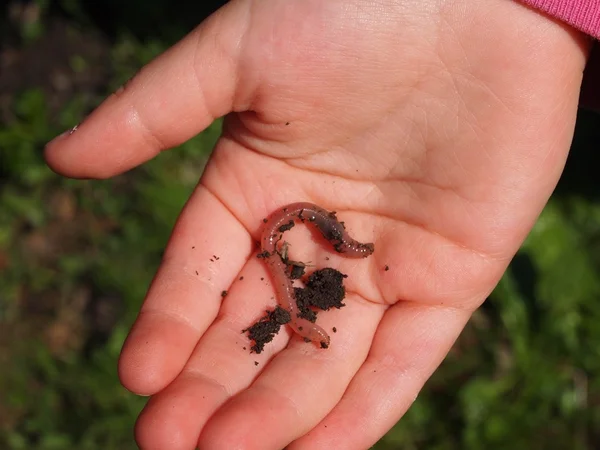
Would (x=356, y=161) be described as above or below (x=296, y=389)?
above

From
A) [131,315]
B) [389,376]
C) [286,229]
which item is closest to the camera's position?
[389,376]

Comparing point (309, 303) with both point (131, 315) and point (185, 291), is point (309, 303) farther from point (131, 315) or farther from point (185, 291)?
point (131, 315)

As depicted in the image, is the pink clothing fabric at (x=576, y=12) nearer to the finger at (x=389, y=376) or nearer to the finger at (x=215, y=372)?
the finger at (x=389, y=376)

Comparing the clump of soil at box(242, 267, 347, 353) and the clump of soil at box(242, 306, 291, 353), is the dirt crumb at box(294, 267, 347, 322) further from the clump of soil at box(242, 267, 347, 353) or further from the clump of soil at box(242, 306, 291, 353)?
the clump of soil at box(242, 306, 291, 353)

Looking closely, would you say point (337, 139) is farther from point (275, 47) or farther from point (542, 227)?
point (542, 227)

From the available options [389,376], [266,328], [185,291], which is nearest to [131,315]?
[185,291]

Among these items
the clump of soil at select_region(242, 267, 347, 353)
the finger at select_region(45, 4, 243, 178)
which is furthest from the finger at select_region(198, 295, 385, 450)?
the finger at select_region(45, 4, 243, 178)
